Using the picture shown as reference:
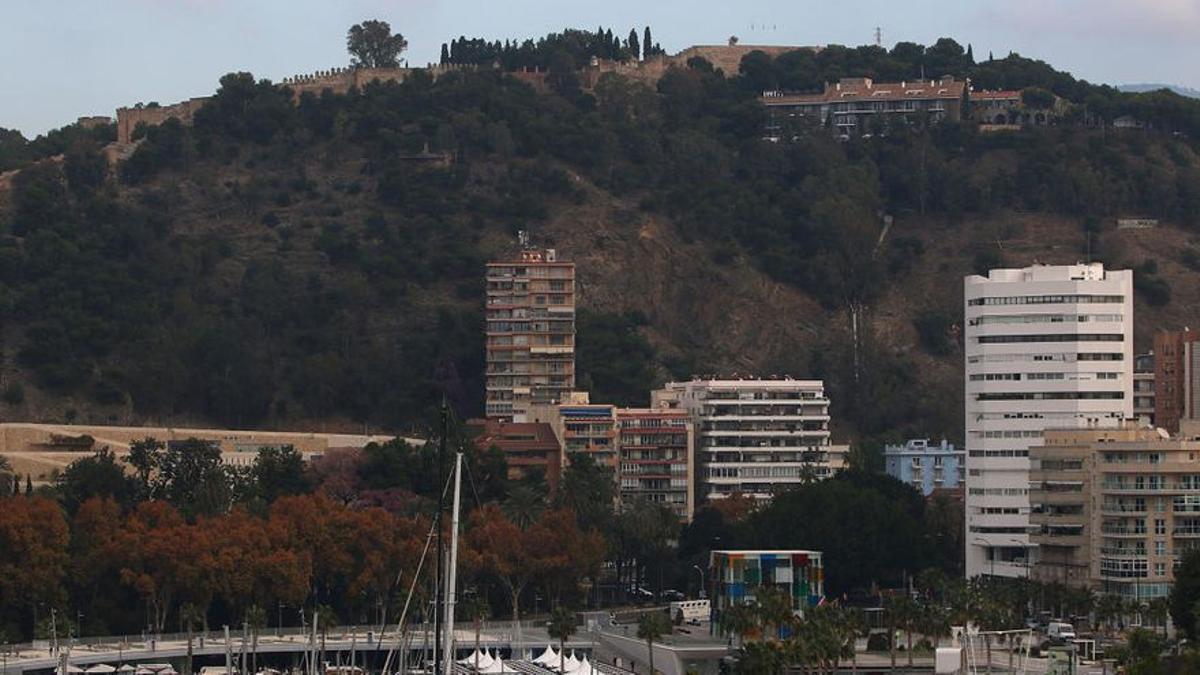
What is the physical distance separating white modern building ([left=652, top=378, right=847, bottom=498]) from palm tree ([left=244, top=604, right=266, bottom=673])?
58559 mm

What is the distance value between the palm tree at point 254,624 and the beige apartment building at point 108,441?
4657cm

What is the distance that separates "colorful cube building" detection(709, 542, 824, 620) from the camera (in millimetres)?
136875

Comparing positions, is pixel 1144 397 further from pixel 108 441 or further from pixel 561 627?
pixel 108 441

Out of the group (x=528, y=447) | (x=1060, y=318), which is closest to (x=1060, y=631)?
(x=1060, y=318)

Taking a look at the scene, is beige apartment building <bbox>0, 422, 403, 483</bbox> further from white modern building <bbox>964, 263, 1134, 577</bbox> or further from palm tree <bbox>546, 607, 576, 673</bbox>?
palm tree <bbox>546, 607, 576, 673</bbox>

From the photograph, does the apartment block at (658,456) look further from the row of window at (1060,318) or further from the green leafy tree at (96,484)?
the row of window at (1060,318)

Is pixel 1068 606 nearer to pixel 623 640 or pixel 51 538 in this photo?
pixel 623 640

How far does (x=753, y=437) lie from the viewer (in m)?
187

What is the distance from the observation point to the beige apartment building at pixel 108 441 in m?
178

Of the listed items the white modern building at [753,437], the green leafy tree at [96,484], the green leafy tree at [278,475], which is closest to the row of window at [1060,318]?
the white modern building at [753,437]

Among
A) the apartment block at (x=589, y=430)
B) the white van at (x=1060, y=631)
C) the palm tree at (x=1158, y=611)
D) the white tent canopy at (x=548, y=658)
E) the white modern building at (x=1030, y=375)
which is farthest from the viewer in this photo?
the apartment block at (x=589, y=430)

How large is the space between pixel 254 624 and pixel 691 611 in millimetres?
27209

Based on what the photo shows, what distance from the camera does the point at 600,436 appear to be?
186 metres

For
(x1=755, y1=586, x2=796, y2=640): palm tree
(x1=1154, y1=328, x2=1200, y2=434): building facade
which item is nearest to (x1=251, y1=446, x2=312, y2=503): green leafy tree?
(x1=755, y1=586, x2=796, y2=640): palm tree
